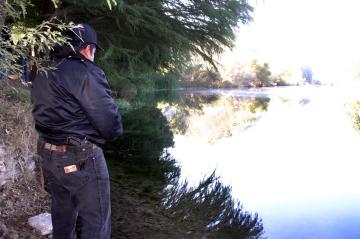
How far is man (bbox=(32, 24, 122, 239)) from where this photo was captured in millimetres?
2885

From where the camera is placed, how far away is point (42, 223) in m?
4.46

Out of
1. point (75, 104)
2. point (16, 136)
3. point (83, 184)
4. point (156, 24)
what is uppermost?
point (156, 24)

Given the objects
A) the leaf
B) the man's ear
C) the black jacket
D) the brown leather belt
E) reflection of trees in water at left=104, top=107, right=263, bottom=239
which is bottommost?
reflection of trees in water at left=104, top=107, right=263, bottom=239

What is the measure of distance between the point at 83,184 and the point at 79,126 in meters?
0.40

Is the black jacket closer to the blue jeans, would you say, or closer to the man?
the man

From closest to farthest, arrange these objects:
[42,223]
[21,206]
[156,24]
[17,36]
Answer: [17,36] < [42,223] < [21,206] < [156,24]

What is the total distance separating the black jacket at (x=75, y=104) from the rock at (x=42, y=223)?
1.69 metres

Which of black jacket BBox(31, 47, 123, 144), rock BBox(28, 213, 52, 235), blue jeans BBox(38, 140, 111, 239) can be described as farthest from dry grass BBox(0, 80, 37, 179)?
black jacket BBox(31, 47, 123, 144)

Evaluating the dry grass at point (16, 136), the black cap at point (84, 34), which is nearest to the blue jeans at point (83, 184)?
the black cap at point (84, 34)

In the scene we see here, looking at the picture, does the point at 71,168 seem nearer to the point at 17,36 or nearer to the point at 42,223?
the point at 17,36

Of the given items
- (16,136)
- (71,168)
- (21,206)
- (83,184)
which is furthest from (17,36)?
(16,136)

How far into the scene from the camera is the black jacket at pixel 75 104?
9.39 feet

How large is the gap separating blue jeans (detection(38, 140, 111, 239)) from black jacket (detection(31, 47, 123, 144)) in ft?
0.36

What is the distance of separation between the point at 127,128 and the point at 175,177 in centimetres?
684
